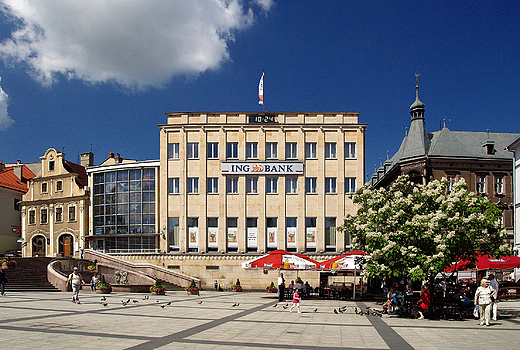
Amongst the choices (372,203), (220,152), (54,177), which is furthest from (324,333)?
(54,177)

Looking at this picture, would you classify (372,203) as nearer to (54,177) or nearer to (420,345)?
(420,345)

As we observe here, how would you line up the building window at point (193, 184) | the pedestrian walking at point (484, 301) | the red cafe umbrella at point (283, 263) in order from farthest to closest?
the building window at point (193, 184)
the red cafe umbrella at point (283, 263)
the pedestrian walking at point (484, 301)

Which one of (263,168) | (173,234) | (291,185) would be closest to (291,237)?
(291,185)

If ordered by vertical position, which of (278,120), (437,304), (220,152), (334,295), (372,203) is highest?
(278,120)

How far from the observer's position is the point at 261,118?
46.6 m

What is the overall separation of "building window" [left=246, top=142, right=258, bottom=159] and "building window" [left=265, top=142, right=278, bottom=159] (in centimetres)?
115

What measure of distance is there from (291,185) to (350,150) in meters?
7.34

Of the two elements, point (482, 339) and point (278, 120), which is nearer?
point (482, 339)

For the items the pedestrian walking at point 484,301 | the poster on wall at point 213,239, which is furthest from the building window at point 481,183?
the pedestrian walking at point 484,301

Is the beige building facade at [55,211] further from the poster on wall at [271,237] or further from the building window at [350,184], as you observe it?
the building window at [350,184]

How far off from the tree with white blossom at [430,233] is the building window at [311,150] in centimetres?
2603

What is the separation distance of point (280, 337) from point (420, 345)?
407 cm

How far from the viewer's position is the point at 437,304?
1912 cm

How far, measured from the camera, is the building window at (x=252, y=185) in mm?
45781
